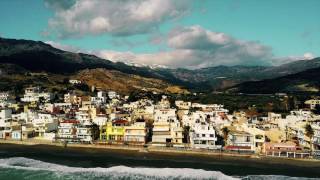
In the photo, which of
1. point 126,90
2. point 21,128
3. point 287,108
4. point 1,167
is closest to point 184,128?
point 21,128

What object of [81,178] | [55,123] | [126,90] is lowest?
[81,178]

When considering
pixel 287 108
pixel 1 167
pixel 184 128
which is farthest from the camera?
pixel 287 108

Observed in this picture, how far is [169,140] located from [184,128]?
26.2ft

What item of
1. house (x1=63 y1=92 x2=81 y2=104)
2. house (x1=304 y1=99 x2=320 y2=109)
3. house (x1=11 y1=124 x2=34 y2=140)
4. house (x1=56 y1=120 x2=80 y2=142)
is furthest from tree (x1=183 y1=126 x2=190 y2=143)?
house (x1=304 y1=99 x2=320 y2=109)

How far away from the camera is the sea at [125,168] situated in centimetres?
5444

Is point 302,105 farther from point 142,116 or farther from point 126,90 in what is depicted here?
point 126,90

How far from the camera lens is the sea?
2143 inches

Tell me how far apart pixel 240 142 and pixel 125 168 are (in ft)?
86.9

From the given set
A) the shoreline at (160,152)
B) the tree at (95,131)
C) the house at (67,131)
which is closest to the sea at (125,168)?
the shoreline at (160,152)

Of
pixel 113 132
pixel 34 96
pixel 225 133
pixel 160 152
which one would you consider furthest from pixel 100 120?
pixel 34 96

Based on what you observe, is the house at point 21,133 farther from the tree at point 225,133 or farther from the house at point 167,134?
the tree at point 225,133

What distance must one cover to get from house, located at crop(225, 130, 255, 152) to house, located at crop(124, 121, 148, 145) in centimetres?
1617

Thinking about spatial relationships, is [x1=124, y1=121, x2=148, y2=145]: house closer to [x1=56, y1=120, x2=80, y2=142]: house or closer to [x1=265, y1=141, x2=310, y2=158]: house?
[x1=56, y1=120, x2=80, y2=142]: house

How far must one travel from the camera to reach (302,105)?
135m
